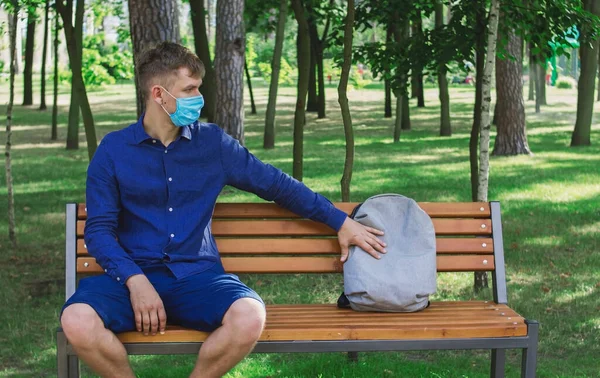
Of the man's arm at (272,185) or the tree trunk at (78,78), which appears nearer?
the man's arm at (272,185)

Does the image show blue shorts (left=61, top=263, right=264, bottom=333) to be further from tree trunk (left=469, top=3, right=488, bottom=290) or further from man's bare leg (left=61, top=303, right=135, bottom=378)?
tree trunk (left=469, top=3, right=488, bottom=290)

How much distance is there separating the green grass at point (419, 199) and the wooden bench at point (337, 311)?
0.59 metres

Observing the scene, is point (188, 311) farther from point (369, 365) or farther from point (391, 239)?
point (369, 365)

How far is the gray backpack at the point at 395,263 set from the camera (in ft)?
14.5

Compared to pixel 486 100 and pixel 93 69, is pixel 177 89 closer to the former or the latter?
pixel 486 100

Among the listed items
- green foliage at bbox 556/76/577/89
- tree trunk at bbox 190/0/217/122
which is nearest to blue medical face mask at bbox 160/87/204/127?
tree trunk at bbox 190/0/217/122

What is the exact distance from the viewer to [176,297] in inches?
163

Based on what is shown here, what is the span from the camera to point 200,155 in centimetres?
431

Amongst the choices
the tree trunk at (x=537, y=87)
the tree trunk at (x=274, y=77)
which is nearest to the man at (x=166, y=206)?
the tree trunk at (x=274, y=77)

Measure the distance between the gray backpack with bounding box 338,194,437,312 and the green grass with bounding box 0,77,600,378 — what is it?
0.65 meters

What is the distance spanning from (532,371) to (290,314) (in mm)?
1032

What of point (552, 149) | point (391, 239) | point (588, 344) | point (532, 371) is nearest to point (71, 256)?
point (391, 239)

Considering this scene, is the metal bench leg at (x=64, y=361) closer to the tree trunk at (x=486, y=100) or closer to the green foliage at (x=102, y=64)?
the tree trunk at (x=486, y=100)

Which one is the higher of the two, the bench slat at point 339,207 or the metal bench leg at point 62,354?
the bench slat at point 339,207
